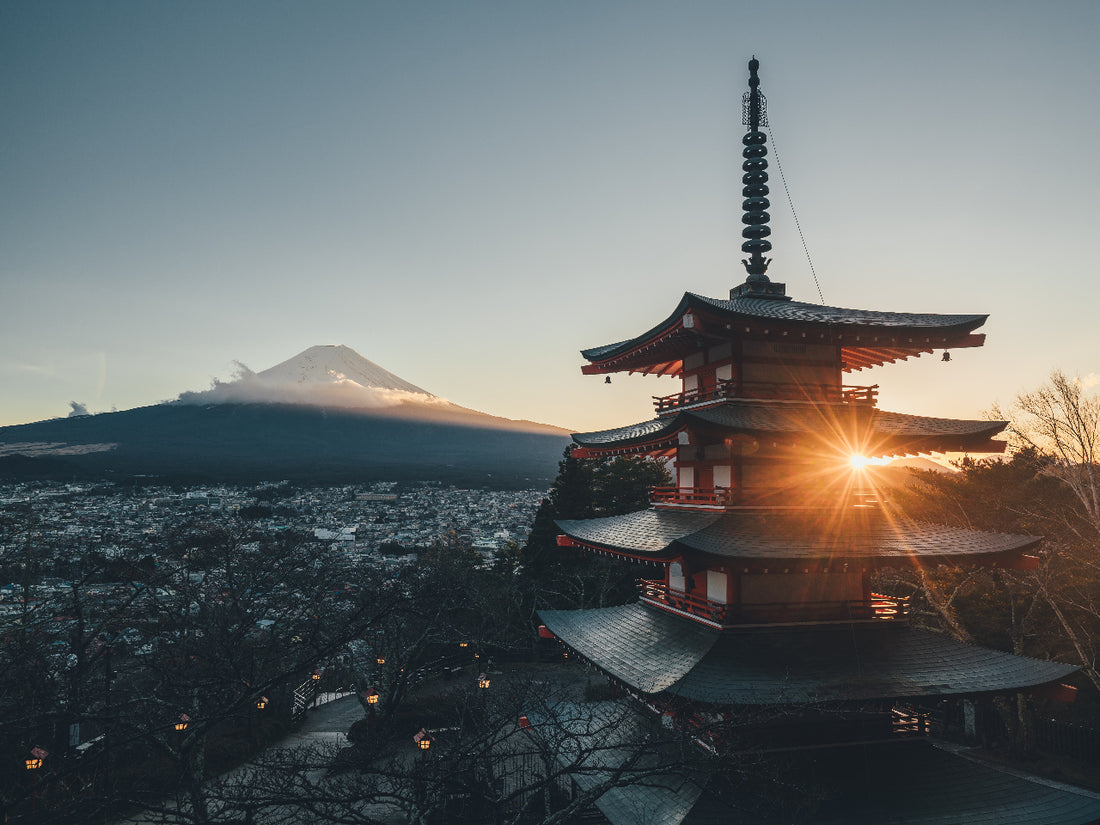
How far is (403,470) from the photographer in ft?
427

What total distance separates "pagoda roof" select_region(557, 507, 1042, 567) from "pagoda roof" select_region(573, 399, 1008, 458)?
1.52 m

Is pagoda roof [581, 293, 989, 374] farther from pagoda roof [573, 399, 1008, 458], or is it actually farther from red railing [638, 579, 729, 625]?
red railing [638, 579, 729, 625]

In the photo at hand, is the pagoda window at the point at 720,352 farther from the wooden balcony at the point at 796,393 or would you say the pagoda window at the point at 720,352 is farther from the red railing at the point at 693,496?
the red railing at the point at 693,496

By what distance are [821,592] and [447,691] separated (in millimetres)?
18265

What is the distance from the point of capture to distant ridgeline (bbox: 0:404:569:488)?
4247 inches

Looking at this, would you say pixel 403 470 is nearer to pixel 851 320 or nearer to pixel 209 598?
pixel 209 598

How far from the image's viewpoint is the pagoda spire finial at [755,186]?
1462 cm

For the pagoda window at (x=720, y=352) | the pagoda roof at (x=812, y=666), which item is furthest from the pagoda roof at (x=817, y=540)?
the pagoda window at (x=720, y=352)

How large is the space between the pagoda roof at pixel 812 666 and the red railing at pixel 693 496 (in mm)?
2447

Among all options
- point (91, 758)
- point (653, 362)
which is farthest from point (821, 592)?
point (91, 758)

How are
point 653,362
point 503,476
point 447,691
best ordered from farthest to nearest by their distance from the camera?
1. point 503,476
2. point 447,691
3. point 653,362

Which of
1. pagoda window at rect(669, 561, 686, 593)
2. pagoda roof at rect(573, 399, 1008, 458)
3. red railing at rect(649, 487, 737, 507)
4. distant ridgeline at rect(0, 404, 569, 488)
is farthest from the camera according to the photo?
distant ridgeline at rect(0, 404, 569, 488)

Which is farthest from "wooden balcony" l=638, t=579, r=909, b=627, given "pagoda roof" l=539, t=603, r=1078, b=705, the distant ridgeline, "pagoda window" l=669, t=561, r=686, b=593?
the distant ridgeline

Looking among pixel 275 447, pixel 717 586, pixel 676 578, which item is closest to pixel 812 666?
pixel 717 586
